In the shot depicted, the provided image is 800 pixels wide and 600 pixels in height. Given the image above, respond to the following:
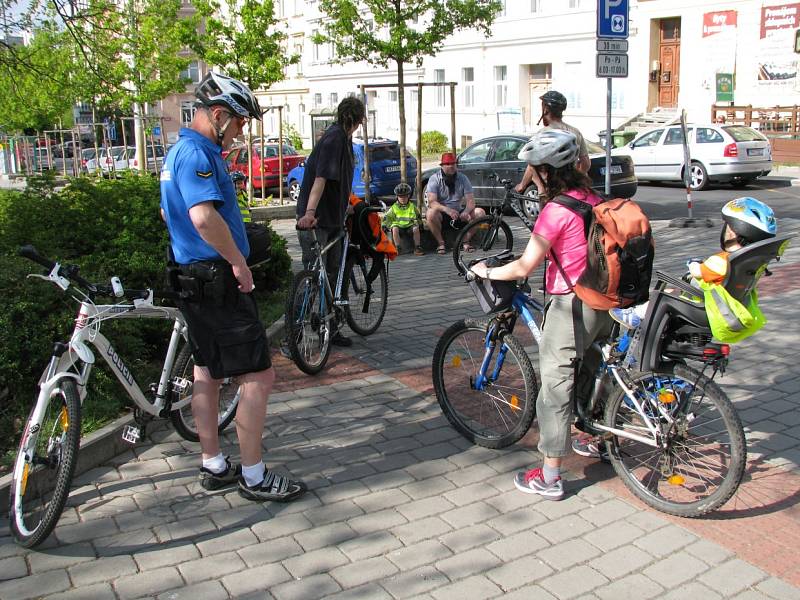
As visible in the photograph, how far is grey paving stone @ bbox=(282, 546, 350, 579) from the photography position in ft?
11.9

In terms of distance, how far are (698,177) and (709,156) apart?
55 cm

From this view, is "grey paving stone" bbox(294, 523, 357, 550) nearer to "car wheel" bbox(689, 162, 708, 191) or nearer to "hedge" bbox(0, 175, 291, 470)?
"hedge" bbox(0, 175, 291, 470)

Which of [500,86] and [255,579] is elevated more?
[500,86]

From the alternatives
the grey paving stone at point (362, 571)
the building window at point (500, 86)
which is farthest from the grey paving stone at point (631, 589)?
the building window at point (500, 86)

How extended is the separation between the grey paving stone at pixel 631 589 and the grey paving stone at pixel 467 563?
483 millimetres

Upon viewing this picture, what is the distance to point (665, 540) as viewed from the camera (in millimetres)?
3846

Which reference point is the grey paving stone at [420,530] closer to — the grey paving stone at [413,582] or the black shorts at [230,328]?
the grey paving stone at [413,582]

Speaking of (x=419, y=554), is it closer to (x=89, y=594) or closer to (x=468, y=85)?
(x=89, y=594)

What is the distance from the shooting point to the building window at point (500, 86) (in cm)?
3658

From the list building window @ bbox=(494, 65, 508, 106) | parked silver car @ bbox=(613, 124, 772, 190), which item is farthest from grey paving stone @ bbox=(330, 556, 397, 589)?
building window @ bbox=(494, 65, 508, 106)

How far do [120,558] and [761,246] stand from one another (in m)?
3.16

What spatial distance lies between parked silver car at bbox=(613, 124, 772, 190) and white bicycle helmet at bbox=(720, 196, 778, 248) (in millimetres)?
16602

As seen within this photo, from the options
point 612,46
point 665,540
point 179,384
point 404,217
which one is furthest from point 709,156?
point 179,384

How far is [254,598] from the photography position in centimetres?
343
